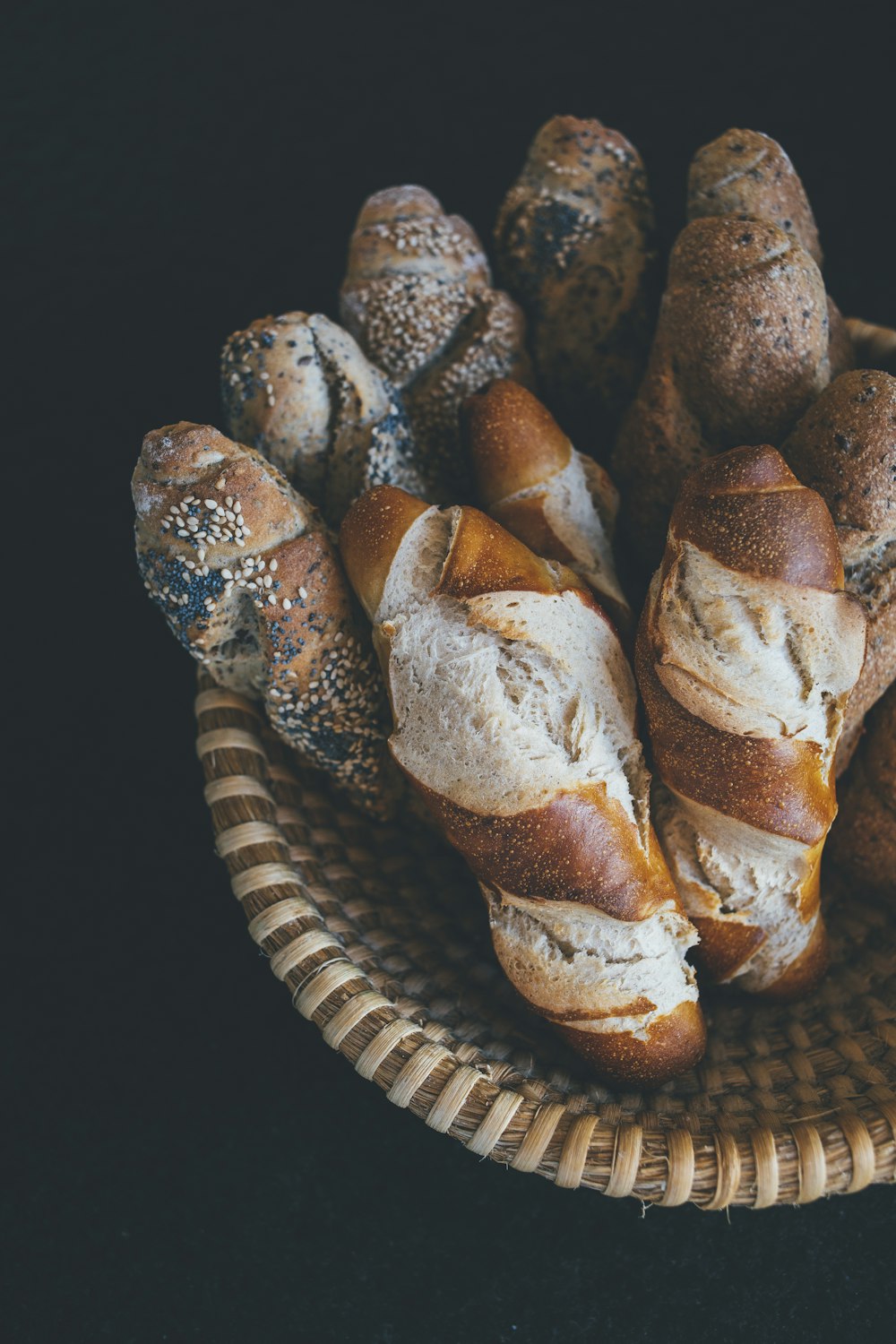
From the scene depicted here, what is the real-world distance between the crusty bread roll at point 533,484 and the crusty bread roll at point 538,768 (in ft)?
0.40

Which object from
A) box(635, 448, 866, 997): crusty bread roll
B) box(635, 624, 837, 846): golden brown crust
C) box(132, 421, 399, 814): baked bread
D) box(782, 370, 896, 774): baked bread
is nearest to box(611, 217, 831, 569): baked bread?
box(782, 370, 896, 774): baked bread

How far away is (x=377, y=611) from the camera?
4.24ft

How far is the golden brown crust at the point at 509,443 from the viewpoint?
55.2 inches

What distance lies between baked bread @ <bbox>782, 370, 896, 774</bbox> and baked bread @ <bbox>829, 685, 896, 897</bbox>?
0.12m

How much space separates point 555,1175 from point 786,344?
102 cm

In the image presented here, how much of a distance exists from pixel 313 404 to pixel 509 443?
0.27 meters

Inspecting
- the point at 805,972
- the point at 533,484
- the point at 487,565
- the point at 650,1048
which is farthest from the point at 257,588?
the point at 805,972

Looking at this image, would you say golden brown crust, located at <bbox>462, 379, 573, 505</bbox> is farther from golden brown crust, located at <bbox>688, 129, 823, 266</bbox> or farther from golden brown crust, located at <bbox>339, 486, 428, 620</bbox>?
golden brown crust, located at <bbox>688, 129, 823, 266</bbox>

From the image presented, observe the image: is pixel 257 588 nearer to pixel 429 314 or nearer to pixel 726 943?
pixel 429 314

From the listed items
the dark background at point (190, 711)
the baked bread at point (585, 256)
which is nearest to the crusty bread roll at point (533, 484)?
the baked bread at point (585, 256)

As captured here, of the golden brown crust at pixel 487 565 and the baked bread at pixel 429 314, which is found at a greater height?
the baked bread at pixel 429 314

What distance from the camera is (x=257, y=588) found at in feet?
4.26

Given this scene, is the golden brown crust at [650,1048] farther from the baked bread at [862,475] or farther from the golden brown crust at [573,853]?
the baked bread at [862,475]

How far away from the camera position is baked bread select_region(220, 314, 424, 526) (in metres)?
1.41
